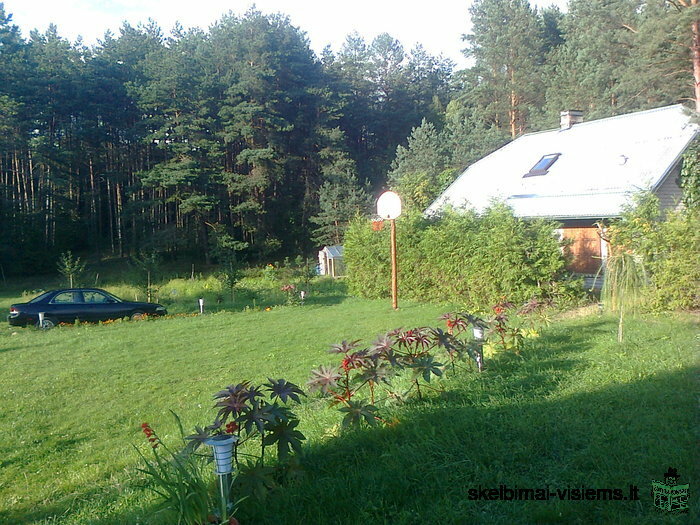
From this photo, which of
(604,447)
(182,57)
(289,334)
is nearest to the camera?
(604,447)

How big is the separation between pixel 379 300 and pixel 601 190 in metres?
7.84

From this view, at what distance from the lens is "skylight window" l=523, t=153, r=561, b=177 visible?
68.0 ft

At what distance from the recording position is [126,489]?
426 cm

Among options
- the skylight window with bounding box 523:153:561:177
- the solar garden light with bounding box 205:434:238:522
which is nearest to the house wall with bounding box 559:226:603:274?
the skylight window with bounding box 523:153:561:177

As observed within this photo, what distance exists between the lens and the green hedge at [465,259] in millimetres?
13258

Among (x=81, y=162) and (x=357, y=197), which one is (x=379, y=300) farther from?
(x=81, y=162)

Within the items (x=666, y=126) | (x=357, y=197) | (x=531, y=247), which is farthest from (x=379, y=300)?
(x=357, y=197)

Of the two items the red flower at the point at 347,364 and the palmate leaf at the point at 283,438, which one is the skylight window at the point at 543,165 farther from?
the palmate leaf at the point at 283,438

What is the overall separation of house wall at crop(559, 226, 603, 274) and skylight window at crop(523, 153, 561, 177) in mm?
3604

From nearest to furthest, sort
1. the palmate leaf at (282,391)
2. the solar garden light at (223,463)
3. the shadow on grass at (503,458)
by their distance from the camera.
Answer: the solar garden light at (223,463) < the shadow on grass at (503,458) < the palmate leaf at (282,391)

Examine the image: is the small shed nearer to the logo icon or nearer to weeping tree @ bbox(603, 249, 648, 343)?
weeping tree @ bbox(603, 249, 648, 343)

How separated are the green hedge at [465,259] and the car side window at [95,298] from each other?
8229 millimetres

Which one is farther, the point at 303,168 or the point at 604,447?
the point at 303,168

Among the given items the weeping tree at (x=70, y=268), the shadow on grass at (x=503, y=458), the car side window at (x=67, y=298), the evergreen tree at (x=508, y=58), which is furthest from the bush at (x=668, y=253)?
the evergreen tree at (x=508, y=58)
